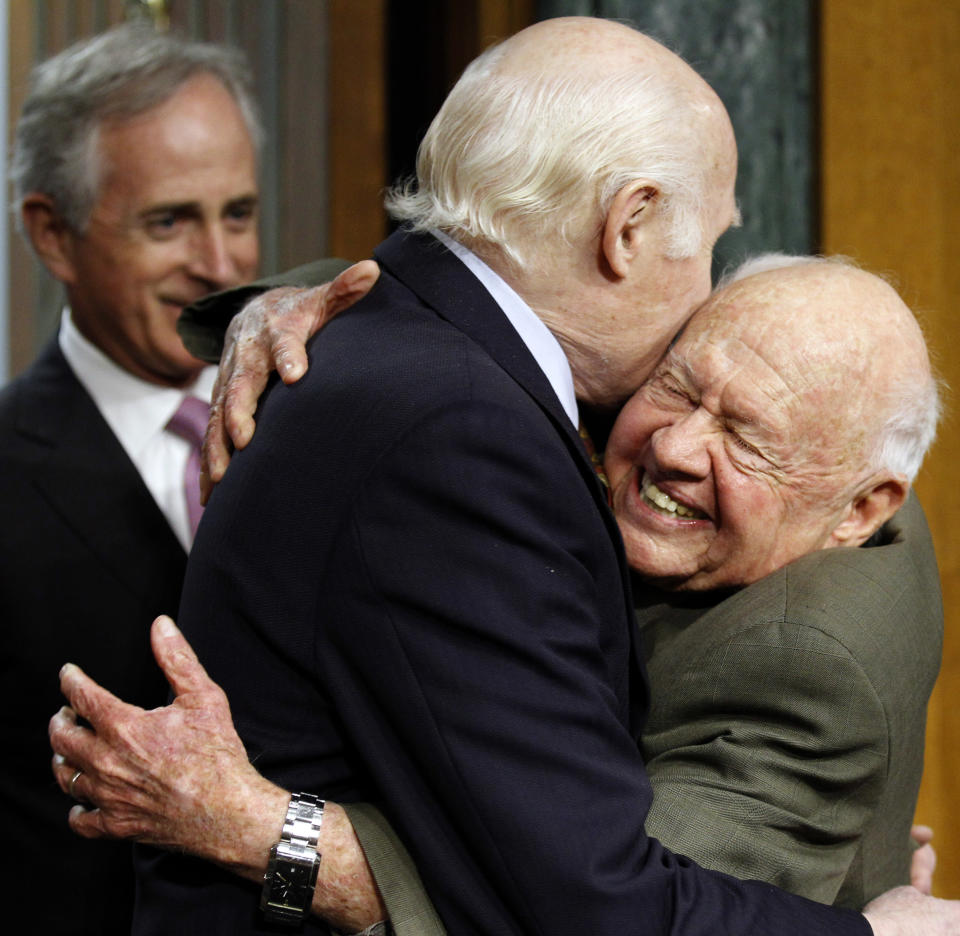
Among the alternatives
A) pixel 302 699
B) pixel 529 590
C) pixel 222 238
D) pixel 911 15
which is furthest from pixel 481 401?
pixel 911 15

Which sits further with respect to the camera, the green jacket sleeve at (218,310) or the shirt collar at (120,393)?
the shirt collar at (120,393)

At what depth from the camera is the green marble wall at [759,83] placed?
2930mm

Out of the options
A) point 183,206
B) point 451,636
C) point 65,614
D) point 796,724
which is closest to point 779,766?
point 796,724

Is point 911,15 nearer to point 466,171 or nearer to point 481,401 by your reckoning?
point 466,171

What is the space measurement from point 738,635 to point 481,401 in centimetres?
52

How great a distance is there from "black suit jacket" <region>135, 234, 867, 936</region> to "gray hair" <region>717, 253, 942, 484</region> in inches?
19.2

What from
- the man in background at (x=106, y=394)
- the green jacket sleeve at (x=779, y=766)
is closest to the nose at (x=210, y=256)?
the man in background at (x=106, y=394)

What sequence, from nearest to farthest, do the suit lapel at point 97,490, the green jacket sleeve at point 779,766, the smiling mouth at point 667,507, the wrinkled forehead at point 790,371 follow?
the green jacket sleeve at point 779,766 → the wrinkled forehead at point 790,371 → the smiling mouth at point 667,507 → the suit lapel at point 97,490

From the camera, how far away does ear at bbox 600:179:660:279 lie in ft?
4.78

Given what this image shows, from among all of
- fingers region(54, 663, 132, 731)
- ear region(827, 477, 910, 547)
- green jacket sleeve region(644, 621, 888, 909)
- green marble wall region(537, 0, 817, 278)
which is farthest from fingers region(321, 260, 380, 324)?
green marble wall region(537, 0, 817, 278)

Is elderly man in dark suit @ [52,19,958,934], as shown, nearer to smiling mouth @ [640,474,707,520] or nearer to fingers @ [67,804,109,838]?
fingers @ [67,804,109,838]

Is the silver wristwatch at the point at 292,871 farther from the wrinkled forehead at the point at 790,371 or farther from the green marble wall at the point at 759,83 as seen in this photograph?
the green marble wall at the point at 759,83

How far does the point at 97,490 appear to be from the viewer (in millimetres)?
2256

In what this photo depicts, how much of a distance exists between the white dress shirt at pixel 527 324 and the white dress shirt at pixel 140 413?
3.67 ft
